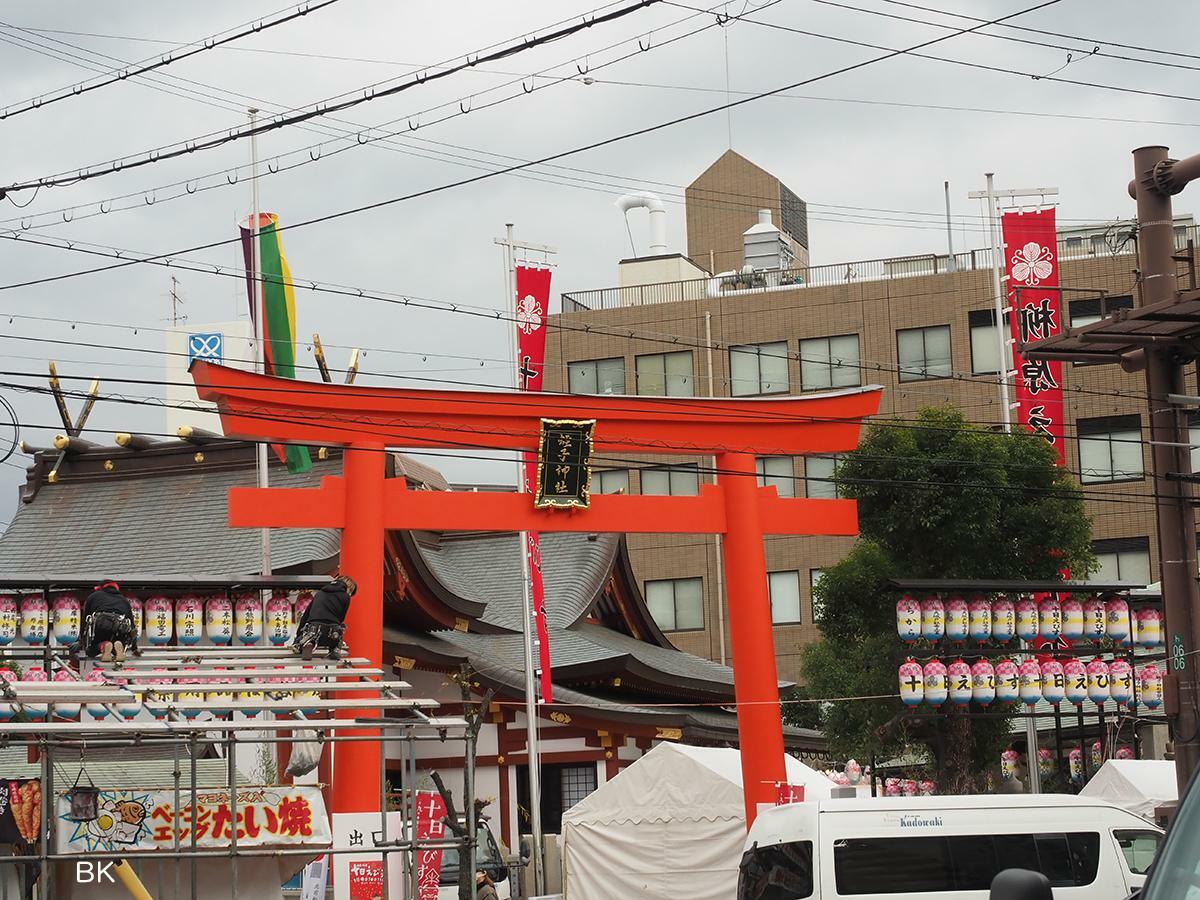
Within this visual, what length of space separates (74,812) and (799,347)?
36.1 metres

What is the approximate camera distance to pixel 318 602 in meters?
18.8

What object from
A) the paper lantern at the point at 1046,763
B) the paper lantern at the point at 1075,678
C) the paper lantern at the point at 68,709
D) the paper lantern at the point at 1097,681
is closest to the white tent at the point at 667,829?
the paper lantern at the point at 1075,678

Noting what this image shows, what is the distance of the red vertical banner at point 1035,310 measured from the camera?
103 feet

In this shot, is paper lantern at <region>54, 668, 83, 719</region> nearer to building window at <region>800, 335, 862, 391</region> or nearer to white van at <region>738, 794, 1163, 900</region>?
white van at <region>738, 794, 1163, 900</region>

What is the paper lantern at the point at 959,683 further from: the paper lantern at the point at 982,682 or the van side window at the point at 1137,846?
the van side window at the point at 1137,846

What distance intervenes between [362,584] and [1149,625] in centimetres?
1261

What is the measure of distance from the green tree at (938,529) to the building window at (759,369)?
19804 millimetres

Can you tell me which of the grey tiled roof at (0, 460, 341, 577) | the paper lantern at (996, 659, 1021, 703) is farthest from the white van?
the grey tiled roof at (0, 460, 341, 577)

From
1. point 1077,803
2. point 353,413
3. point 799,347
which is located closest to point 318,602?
point 353,413

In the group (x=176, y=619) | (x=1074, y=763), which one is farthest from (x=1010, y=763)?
(x=176, y=619)

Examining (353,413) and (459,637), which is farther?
(459,637)

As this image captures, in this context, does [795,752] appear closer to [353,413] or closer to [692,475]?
[692,475]

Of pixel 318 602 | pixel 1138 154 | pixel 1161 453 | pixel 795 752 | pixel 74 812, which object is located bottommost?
pixel 795 752

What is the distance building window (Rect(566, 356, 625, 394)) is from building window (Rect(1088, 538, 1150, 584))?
14422 mm
